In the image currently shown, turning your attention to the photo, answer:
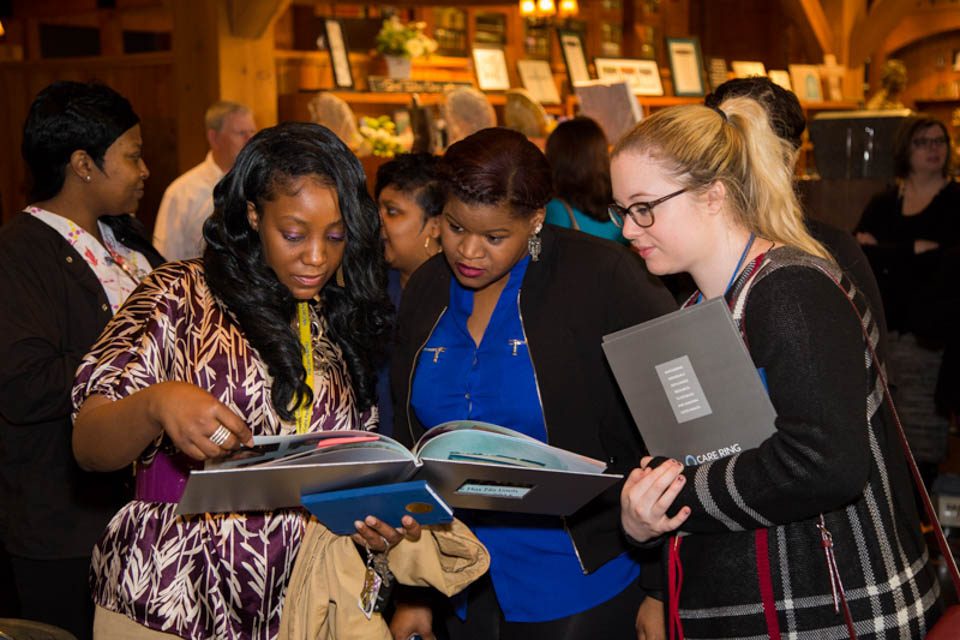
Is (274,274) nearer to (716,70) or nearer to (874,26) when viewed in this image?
(716,70)

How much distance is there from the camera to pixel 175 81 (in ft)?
21.0

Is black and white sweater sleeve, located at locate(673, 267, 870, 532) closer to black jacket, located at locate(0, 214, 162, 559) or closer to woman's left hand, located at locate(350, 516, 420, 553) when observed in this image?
woman's left hand, located at locate(350, 516, 420, 553)

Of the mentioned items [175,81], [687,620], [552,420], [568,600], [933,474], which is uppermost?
[175,81]

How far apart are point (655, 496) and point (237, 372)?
0.73 meters

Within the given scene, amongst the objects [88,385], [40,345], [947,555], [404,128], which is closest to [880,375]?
[947,555]

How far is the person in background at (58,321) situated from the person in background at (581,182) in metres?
1.89

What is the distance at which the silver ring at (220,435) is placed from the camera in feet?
4.86

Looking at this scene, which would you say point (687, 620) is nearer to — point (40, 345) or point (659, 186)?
point (659, 186)

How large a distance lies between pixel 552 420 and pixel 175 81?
4.94 metres

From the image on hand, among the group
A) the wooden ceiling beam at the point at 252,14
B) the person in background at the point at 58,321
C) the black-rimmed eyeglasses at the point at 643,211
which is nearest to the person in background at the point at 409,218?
the person in background at the point at 58,321

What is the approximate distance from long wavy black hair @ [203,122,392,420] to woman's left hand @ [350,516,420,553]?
25 cm

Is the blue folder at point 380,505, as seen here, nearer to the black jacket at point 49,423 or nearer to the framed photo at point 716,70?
the black jacket at point 49,423

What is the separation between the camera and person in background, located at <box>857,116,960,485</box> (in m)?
4.82

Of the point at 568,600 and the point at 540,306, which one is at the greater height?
the point at 540,306
